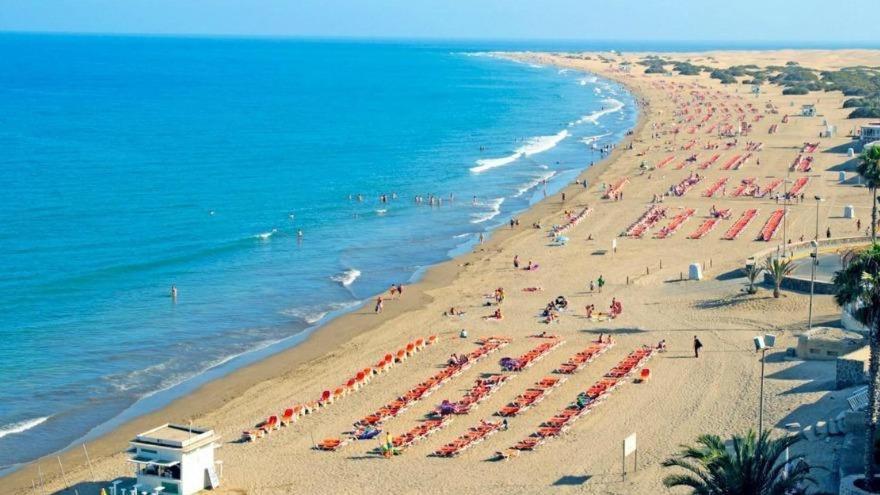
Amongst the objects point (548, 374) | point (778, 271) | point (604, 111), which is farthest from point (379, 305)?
point (604, 111)

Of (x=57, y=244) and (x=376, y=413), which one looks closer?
(x=376, y=413)

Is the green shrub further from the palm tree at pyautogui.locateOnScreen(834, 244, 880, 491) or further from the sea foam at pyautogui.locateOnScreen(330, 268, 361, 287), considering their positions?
the palm tree at pyautogui.locateOnScreen(834, 244, 880, 491)

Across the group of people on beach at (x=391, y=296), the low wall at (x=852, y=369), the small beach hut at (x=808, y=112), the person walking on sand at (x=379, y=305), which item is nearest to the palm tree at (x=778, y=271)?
the low wall at (x=852, y=369)

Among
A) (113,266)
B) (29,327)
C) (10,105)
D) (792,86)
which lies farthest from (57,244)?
(792,86)

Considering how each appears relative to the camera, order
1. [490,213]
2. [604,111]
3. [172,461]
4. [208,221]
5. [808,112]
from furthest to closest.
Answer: [604,111] < [808,112] < [490,213] < [208,221] < [172,461]

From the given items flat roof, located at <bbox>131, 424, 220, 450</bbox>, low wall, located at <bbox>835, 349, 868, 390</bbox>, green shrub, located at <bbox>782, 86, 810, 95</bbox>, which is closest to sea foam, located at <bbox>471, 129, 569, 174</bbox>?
green shrub, located at <bbox>782, 86, 810, 95</bbox>

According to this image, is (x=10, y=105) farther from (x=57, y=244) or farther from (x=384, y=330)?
(x=384, y=330)

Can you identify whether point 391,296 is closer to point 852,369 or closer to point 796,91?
point 852,369
